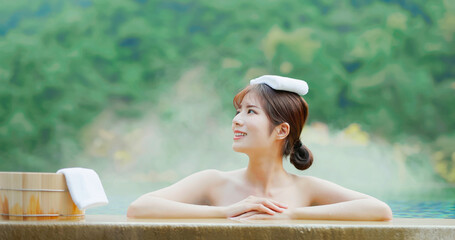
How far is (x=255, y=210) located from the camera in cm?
185

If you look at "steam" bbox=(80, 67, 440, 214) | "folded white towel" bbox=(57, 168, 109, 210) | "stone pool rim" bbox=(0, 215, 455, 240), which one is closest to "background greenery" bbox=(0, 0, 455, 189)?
"steam" bbox=(80, 67, 440, 214)

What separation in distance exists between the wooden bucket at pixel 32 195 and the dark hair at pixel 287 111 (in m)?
0.85

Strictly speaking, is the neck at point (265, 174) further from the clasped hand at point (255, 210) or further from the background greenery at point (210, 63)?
the background greenery at point (210, 63)

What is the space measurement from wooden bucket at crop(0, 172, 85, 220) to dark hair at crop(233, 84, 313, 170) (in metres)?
0.85

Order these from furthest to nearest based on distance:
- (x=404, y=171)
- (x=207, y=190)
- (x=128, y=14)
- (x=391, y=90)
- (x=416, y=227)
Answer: (x=128, y=14) < (x=391, y=90) < (x=404, y=171) < (x=207, y=190) < (x=416, y=227)

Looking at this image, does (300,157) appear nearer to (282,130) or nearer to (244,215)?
(282,130)

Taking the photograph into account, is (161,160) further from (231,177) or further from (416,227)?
(416,227)

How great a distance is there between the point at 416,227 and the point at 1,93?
32.9ft

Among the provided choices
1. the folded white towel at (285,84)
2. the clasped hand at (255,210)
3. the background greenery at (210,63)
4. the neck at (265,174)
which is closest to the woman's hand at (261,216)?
the clasped hand at (255,210)

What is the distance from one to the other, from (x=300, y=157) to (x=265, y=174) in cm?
21

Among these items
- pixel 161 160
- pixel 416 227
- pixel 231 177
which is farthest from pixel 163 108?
pixel 416 227

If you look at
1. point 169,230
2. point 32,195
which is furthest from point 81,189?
point 169,230

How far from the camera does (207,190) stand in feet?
7.29

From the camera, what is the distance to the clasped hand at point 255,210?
1827mm
